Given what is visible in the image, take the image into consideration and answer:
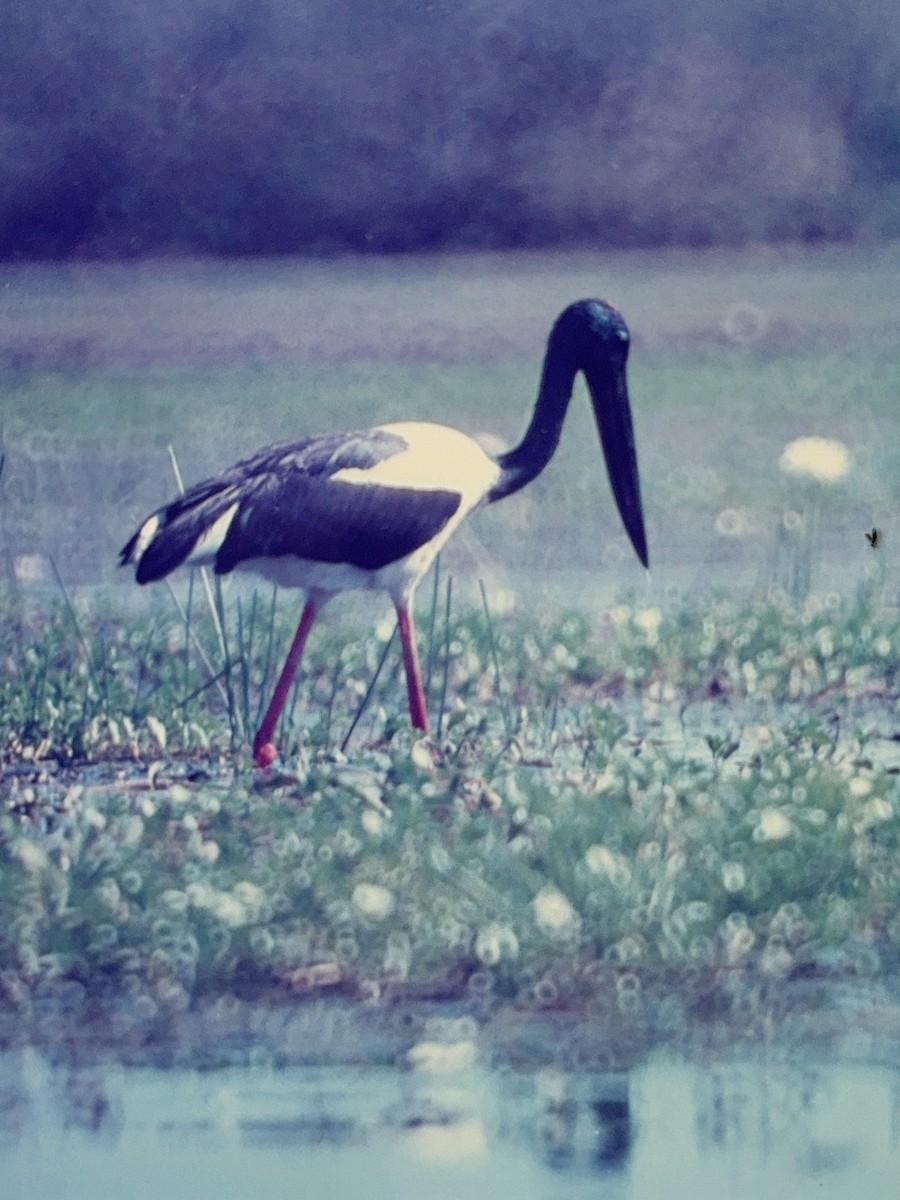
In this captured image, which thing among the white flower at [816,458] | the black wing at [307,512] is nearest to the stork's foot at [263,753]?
the black wing at [307,512]

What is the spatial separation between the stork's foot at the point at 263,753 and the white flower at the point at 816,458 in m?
1.32

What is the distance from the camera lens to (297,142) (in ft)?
14.9

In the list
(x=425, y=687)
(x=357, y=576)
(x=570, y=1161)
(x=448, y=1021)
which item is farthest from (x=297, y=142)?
(x=570, y=1161)

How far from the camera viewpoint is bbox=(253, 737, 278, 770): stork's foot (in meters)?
4.55

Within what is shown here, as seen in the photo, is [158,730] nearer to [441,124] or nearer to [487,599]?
[487,599]

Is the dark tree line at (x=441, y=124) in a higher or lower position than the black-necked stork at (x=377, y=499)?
higher

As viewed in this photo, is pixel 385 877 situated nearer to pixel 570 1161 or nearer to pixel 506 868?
pixel 506 868

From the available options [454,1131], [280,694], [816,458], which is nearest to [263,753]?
[280,694]

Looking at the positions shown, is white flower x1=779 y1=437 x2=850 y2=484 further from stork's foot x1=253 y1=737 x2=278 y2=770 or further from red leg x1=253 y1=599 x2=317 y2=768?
stork's foot x1=253 y1=737 x2=278 y2=770

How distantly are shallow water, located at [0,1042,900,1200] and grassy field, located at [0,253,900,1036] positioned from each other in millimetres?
535

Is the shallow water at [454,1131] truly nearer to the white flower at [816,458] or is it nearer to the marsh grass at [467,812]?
the marsh grass at [467,812]

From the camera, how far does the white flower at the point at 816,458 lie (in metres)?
4.55

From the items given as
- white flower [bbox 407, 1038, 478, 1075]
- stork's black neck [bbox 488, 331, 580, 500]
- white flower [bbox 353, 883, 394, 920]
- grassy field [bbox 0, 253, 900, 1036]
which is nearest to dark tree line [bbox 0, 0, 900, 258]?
grassy field [bbox 0, 253, 900, 1036]

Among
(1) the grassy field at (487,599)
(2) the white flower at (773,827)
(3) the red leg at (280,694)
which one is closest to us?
(2) the white flower at (773,827)
